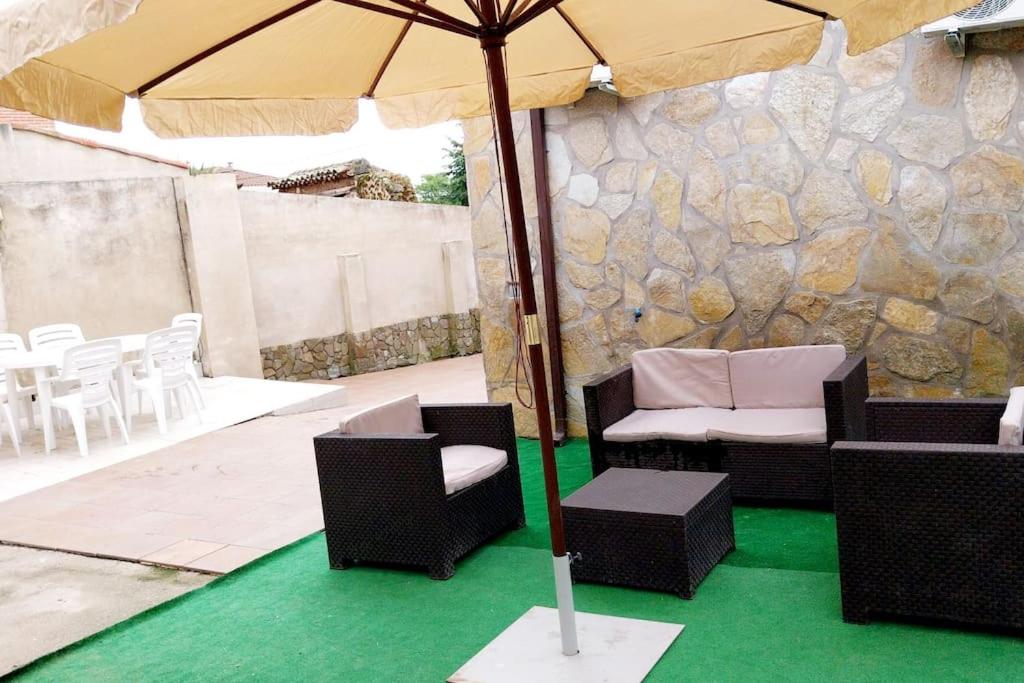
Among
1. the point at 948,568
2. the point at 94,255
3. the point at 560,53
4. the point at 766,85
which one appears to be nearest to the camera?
the point at 948,568

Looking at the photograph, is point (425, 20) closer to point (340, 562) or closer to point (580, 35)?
point (580, 35)

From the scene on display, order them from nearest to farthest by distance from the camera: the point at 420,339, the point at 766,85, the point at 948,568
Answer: the point at 948,568, the point at 766,85, the point at 420,339

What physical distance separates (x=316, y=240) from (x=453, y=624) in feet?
36.4

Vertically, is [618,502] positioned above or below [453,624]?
above

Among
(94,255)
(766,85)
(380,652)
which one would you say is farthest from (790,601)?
(94,255)

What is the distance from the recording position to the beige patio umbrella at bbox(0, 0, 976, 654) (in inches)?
108

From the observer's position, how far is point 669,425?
476cm

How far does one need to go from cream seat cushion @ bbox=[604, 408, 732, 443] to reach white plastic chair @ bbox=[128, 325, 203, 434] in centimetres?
510

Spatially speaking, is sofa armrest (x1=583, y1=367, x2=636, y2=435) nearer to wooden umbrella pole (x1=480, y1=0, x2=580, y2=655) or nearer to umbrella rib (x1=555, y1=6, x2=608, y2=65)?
umbrella rib (x1=555, y1=6, x2=608, y2=65)

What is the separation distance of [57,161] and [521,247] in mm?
12189

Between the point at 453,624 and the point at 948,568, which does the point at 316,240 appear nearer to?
the point at 453,624

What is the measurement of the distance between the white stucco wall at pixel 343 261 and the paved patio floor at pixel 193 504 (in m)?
5.12

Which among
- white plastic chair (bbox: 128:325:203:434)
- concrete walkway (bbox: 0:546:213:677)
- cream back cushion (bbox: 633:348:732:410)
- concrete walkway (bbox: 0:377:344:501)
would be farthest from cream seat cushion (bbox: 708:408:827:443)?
white plastic chair (bbox: 128:325:203:434)

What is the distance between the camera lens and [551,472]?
2.92 meters
